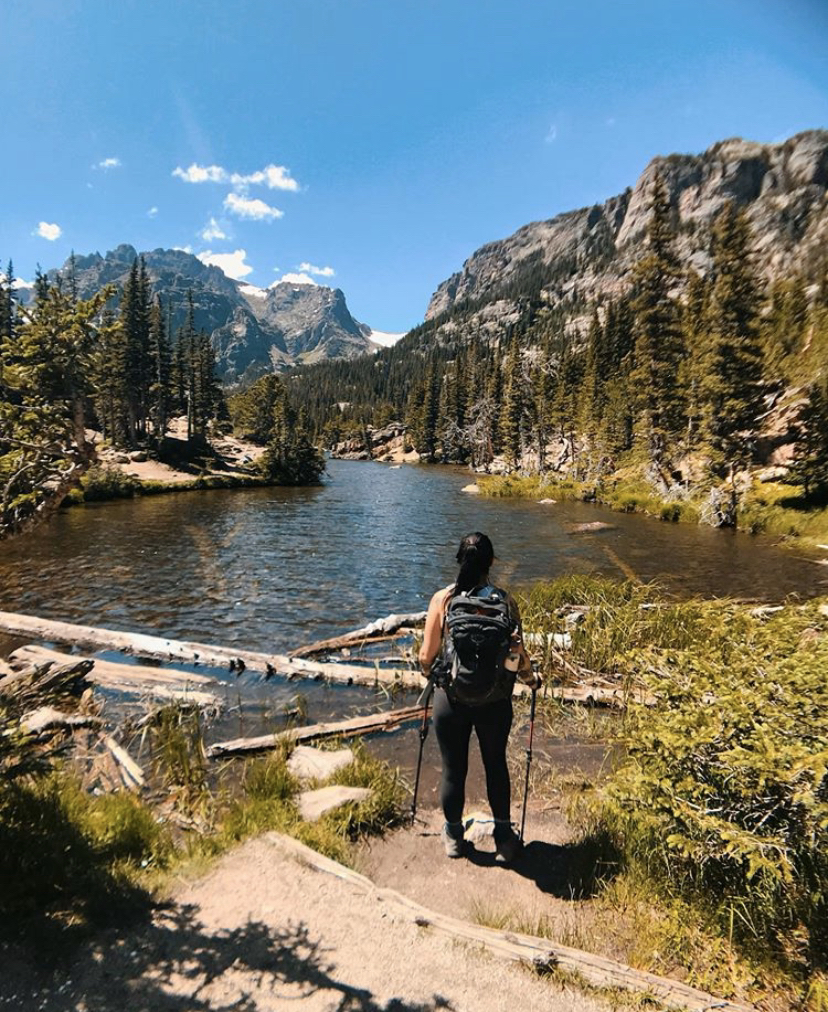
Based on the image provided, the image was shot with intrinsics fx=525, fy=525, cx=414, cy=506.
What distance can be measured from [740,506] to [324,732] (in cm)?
3278

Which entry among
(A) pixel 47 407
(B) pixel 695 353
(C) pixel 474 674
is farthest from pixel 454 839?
(B) pixel 695 353

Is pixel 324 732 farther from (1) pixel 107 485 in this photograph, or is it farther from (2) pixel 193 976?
(1) pixel 107 485

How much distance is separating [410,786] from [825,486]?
33173 millimetres

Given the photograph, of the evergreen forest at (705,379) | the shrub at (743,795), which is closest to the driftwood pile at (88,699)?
the shrub at (743,795)

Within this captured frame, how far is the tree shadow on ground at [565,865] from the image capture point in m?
5.01

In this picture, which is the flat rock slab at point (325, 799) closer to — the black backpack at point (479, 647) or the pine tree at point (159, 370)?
the black backpack at point (479, 647)

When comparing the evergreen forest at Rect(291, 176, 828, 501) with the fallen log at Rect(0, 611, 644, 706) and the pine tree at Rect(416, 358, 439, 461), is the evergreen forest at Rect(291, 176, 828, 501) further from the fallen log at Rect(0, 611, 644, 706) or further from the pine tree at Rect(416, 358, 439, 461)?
the pine tree at Rect(416, 358, 439, 461)

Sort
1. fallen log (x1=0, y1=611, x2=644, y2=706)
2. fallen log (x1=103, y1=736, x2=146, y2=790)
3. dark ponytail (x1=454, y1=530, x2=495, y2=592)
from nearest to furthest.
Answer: dark ponytail (x1=454, y1=530, x2=495, y2=592) < fallen log (x1=103, y1=736, x2=146, y2=790) < fallen log (x1=0, y1=611, x2=644, y2=706)

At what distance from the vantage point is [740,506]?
108 ft

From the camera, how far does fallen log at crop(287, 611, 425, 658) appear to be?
1304 centimetres

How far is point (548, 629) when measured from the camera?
1222 centimetres

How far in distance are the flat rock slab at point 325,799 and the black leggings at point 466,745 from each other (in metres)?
1.35

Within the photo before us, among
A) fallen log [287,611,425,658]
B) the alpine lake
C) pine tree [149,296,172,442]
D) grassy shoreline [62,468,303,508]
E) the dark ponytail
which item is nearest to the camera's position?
the dark ponytail

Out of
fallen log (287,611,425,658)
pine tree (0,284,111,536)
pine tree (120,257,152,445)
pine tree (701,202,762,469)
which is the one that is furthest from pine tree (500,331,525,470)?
pine tree (0,284,111,536)
